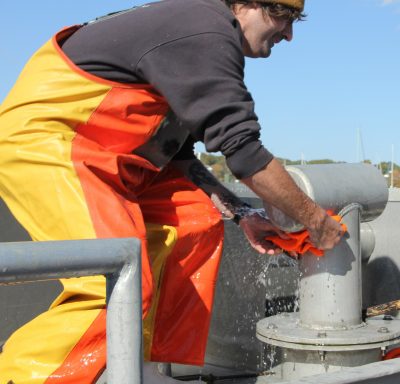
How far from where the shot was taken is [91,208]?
2072mm

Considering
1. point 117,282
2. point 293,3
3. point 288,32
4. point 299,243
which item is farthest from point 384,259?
point 117,282

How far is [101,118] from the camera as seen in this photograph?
2287 mm

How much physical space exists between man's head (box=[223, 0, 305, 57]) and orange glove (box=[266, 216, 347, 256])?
0.64 metres

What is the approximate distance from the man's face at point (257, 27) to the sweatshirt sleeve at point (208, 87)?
0.97 feet

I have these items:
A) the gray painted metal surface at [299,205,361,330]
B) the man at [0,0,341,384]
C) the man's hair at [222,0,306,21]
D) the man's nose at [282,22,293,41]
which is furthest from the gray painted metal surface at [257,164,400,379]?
the man's hair at [222,0,306,21]

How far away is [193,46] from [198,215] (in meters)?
0.72

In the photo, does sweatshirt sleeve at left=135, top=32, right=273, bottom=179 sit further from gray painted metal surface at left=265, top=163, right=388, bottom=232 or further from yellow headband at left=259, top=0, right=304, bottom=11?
gray painted metal surface at left=265, top=163, right=388, bottom=232

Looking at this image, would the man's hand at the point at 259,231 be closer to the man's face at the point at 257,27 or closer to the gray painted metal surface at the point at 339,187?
the gray painted metal surface at the point at 339,187

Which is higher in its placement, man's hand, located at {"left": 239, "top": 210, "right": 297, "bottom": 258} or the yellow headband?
the yellow headband

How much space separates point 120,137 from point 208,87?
339 mm

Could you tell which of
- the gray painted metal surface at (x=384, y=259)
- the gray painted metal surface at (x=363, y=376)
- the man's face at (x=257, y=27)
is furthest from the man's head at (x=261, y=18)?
the gray painted metal surface at (x=384, y=259)

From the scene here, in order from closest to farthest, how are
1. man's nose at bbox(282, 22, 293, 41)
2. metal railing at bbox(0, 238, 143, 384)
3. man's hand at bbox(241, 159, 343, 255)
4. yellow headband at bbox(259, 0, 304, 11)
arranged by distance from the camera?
metal railing at bbox(0, 238, 143, 384)
man's hand at bbox(241, 159, 343, 255)
yellow headband at bbox(259, 0, 304, 11)
man's nose at bbox(282, 22, 293, 41)

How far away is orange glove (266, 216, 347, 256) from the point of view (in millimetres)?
2707

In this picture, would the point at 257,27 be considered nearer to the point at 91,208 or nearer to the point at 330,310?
the point at 91,208
